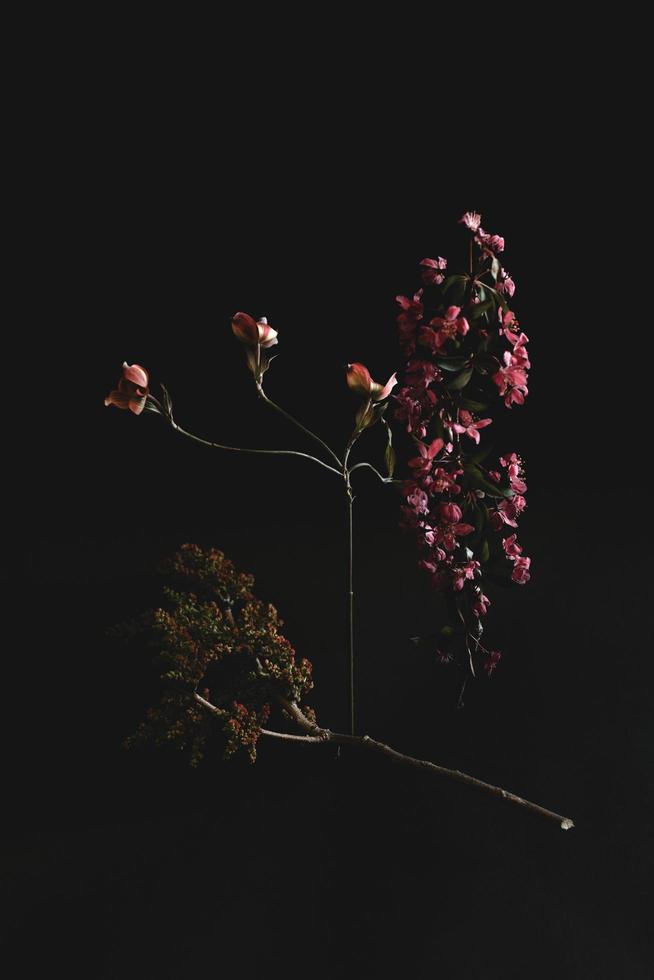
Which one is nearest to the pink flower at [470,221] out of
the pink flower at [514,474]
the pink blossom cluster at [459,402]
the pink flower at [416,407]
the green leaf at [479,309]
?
the pink blossom cluster at [459,402]

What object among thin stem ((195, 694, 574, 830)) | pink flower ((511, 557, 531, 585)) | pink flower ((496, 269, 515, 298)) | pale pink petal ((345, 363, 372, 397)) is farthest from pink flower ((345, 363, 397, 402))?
thin stem ((195, 694, 574, 830))

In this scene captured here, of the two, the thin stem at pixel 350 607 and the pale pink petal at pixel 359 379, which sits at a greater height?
the pale pink petal at pixel 359 379

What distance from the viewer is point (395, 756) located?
1331mm

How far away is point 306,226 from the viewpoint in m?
1.56

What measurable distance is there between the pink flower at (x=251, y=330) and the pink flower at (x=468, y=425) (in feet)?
0.99

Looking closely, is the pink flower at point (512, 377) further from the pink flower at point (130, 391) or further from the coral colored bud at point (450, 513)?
the pink flower at point (130, 391)

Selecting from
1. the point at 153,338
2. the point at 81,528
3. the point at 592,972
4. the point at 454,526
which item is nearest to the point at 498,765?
the point at 592,972

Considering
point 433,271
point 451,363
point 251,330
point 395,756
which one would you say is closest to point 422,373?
point 451,363

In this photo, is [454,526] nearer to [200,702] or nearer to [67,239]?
[200,702]

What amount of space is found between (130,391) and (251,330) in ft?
0.60

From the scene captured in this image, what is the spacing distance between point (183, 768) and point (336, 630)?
0.34m

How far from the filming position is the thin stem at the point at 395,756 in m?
1.31

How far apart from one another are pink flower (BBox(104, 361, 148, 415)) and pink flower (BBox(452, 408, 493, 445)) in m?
0.45

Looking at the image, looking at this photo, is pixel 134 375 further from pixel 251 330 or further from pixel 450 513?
pixel 450 513
